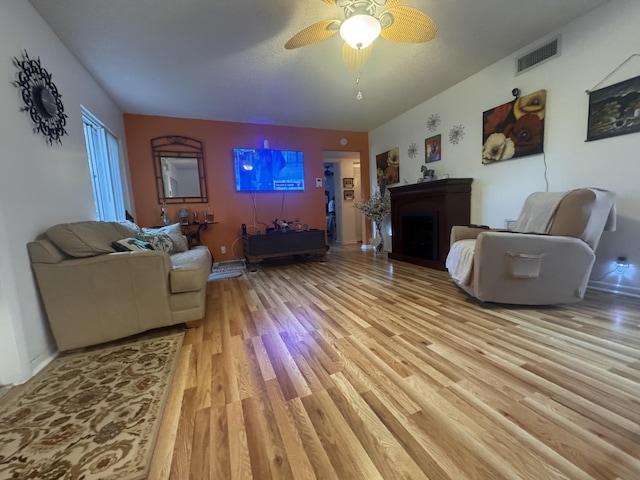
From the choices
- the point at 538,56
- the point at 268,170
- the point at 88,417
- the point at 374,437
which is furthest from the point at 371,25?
the point at 268,170

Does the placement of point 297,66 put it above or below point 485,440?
above

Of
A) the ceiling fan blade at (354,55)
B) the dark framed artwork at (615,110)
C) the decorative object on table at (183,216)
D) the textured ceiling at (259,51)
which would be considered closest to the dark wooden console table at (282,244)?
the decorative object on table at (183,216)

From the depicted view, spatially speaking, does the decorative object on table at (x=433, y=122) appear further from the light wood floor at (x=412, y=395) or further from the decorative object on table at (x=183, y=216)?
the decorative object on table at (x=183, y=216)

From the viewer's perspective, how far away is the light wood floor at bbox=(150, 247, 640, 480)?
34.2 inches

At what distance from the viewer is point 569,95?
2389 millimetres

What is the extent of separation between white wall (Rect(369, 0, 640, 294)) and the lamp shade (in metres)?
1.88

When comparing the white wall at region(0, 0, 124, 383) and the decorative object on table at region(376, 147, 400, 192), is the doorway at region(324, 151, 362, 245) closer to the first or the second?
the decorative object on table at region(376, 147, 400, 192)

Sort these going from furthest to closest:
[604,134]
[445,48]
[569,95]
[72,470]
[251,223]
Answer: [251,223] < [445,48] < [569,95] < [604,134] < [72,470]

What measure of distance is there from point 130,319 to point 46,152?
52.9 inches

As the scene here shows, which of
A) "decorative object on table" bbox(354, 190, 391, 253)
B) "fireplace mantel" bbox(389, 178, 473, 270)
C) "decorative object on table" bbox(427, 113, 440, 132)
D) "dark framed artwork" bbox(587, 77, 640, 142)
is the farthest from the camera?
"decorative object on table" bbox(354, 190, 391, 253)

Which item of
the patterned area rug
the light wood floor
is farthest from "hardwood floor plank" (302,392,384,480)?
the patterned area rug

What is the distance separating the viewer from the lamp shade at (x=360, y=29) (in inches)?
65.5

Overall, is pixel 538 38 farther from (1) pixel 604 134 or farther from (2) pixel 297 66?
(2) pixel 297 66

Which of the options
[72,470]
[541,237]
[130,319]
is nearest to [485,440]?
[72,470]
